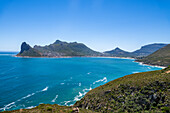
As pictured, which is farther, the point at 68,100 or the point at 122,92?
the point at 68,100

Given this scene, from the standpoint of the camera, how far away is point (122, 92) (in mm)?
33594

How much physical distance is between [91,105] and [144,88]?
18.0 metres

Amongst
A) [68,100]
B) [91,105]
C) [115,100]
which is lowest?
[68,100]

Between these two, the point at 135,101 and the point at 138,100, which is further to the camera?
the point at 135,101

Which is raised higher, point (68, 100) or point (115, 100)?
point (115, 100)

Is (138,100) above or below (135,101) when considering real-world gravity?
above

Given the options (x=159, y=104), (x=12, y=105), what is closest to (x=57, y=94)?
(x=12, y=105)

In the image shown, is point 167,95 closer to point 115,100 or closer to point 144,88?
point 144,88

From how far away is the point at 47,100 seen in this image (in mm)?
52656

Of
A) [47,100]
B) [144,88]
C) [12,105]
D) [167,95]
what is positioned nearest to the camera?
[167,95]

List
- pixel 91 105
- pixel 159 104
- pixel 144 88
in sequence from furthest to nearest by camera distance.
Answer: pixel 91 105, pixel 144 88, pixel 159 104

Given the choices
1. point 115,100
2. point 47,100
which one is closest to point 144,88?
point 115,100

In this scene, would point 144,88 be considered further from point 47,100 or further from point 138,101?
point 47,100

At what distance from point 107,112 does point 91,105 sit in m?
7.78
